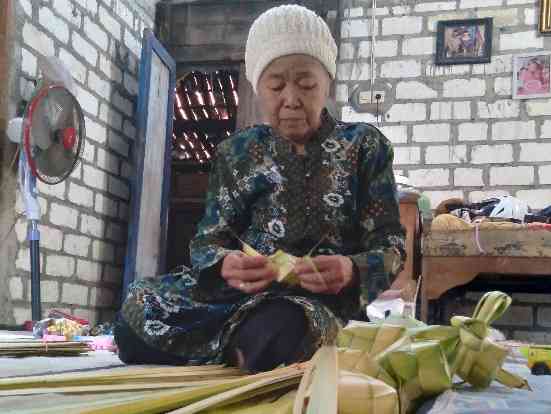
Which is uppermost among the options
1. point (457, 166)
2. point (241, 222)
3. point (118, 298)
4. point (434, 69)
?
point (434, 69)

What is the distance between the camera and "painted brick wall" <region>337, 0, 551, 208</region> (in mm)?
4379

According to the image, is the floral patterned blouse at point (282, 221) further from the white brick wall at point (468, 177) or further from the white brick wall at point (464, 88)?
the white brick wall at point (464, 88)

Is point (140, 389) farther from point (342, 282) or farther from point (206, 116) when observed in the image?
point (206, 116)

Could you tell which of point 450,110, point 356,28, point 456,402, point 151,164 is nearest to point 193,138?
point 151,164

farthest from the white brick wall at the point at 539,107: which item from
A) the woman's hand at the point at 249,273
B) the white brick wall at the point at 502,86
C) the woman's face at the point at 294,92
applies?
the woman's hand at the point at 249,273

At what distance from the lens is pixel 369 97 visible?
468 cm

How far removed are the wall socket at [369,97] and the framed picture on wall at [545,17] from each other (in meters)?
1.10

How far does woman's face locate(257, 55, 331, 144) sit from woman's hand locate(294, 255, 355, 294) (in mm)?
343

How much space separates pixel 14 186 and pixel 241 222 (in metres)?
2.08

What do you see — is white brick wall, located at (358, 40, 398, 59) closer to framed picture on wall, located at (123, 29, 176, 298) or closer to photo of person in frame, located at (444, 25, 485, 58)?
photo of person in frame, located at (444, 25, 485, 58)

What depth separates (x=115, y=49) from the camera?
14.7ft

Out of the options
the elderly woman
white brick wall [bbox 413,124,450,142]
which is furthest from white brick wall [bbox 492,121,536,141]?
the elderly woman

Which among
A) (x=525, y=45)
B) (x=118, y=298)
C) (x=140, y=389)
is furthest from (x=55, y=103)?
(x=525, y=45)

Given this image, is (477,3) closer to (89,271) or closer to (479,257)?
(479,257)
